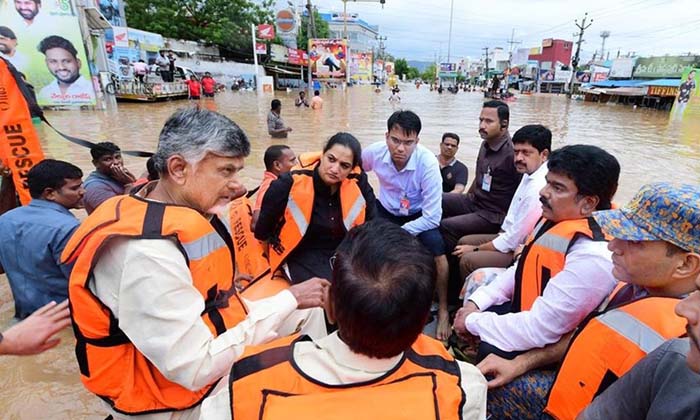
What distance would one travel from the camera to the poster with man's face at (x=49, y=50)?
11.4 metres

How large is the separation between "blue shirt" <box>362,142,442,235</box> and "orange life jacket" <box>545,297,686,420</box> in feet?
6.01

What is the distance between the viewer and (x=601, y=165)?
6.11ft

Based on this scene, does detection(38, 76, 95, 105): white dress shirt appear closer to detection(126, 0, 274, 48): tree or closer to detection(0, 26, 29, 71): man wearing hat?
detection(0, 26, 29, 71): man wearing hat

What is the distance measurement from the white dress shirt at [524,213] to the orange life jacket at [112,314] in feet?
6.95

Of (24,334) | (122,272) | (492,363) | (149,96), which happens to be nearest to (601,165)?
(492,363)

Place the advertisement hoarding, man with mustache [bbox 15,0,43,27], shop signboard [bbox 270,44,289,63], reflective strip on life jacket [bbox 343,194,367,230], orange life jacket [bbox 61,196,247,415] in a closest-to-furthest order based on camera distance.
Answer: orange life jacket [bbox 61,196,247,415] → reflective strip on life jacket [bbox 343,194,367,230] → man with mustache [bbox 15,0,43,27] → the advertisement hoarding → shop signboard [bbox 270,44,289,63]

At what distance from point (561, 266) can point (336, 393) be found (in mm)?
1344

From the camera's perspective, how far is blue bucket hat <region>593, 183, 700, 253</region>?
1.13m

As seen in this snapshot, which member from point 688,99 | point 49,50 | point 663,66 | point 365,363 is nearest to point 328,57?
point 49,50

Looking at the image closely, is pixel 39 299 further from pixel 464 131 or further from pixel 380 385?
pixel 464 131

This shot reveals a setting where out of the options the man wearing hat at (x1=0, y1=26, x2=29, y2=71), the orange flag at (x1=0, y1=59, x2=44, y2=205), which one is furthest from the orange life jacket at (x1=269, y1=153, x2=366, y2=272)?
the man wearing hat at (x1=0, y1=26, x2=29, y2=71)

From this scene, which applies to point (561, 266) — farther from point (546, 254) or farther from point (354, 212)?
point (354, 212)

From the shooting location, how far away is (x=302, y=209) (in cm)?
251

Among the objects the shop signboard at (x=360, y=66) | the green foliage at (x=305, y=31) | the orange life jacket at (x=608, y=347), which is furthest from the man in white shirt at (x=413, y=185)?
the shop signboard at (x=360, y=66)
